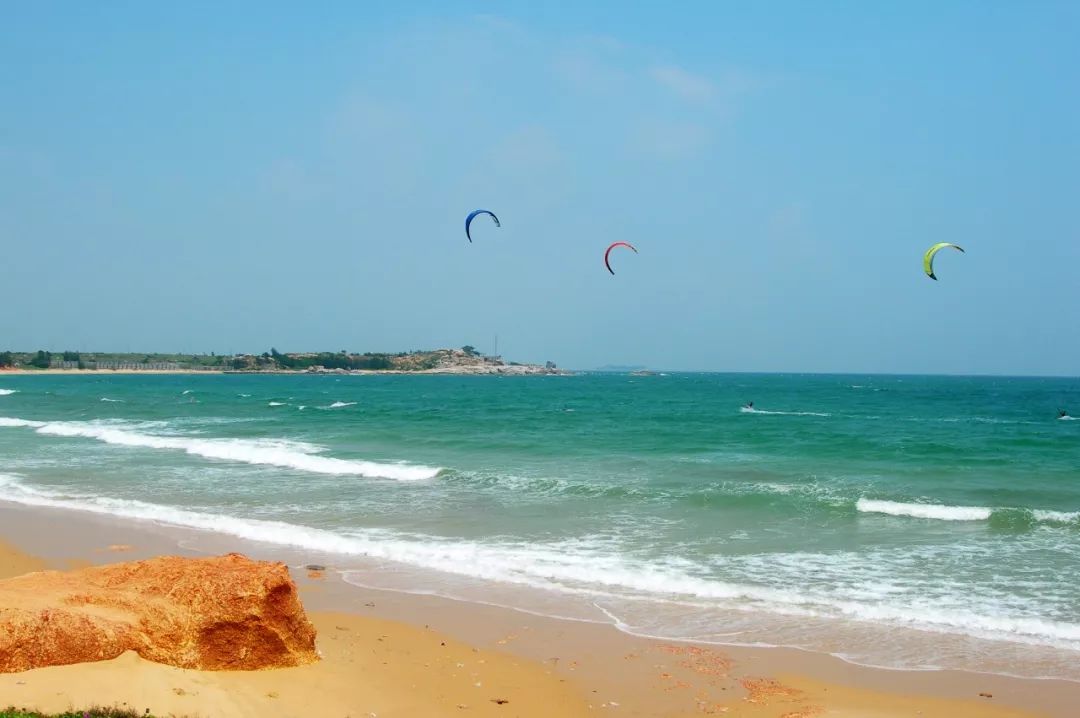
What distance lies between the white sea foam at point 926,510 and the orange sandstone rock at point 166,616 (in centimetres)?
1328

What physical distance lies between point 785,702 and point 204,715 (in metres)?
4.75

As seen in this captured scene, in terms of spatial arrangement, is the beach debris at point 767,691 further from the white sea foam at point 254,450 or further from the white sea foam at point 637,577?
the white sea foam at point 254,450

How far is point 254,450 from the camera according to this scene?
28.0 meters

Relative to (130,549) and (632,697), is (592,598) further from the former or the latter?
(130,549)

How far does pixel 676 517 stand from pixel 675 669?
8.30m

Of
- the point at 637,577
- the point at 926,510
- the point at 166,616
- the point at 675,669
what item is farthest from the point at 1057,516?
the point at 166,616

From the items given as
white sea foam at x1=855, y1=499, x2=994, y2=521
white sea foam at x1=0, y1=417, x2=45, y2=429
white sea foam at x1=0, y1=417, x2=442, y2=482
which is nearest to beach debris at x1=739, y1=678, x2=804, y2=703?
white sea foam at x1=855, y1=499, x2=994, y2=521

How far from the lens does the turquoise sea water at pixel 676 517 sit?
33.0ft

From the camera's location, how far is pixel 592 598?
1075 centimetres

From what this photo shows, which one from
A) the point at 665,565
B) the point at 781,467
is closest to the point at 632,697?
the point at 665,565

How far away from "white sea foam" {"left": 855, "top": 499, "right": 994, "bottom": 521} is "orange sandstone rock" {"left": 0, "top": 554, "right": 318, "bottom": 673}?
43.6 ft

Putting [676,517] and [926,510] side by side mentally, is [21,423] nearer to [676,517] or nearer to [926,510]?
[676,517]

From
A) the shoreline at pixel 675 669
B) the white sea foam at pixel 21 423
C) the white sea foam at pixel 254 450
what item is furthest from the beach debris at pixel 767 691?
the white sea foam at pixel 21 423

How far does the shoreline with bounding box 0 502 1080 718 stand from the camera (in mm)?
7469
